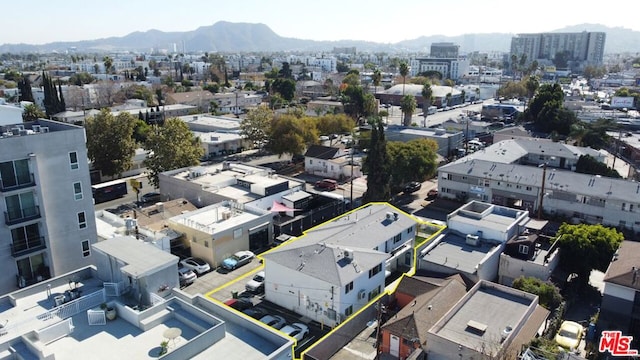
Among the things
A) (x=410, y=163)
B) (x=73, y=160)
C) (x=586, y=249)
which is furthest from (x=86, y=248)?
(x=586, y=249)

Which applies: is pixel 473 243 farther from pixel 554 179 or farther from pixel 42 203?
pixel 42 203

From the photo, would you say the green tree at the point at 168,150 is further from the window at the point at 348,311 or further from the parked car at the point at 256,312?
the window at the point at 348,311

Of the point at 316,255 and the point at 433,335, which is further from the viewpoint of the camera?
the point at 316,255

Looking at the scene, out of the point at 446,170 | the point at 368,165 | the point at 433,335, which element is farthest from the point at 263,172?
the point at 433,335

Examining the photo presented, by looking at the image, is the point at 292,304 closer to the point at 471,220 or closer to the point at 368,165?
the point at 471,220

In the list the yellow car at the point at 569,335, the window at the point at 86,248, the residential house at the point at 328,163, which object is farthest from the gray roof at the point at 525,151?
the window at the point at 86,248

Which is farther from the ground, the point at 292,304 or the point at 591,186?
the point at 591,186
